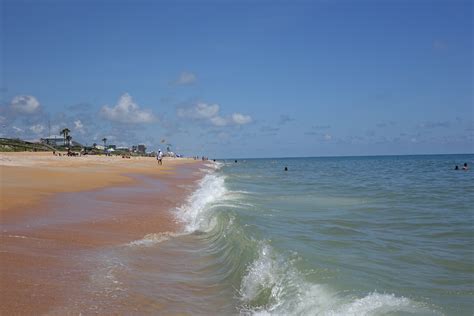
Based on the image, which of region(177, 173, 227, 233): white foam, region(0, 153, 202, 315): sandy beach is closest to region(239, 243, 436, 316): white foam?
region(0, 153, 202, 315): sandy beach

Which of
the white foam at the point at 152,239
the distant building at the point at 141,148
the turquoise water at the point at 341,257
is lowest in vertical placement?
the white foam at the point at 152,239

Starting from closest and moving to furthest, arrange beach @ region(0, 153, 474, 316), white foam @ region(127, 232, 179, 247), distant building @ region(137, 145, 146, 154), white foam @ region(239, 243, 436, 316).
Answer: white foam @ region(239, 243, 436, 316) < beach @ region(0, 153, 474, 316) < white foam @ region(127, 232, 179, 247) < distant building @ region(137, 145, 146, 154)

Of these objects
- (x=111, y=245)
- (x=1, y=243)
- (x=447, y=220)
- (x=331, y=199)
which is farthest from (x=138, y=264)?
(x=331, y=199)

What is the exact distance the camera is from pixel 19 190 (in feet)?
53.7

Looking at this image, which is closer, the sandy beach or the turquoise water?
the sandy beach

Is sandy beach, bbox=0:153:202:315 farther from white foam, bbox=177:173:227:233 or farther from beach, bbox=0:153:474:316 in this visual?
white foam, bbox=177:173:227:233

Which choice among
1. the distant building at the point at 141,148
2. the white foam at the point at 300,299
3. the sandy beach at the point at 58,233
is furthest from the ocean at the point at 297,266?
the distant building at the point at 141,148

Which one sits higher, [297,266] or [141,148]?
[141,148]

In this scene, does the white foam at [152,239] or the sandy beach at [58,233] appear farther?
the white foam at [152,239]

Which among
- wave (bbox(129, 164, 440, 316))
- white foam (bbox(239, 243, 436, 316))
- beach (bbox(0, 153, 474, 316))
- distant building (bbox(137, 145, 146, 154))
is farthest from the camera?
distant building (bbox(137, 145, 146, 154))

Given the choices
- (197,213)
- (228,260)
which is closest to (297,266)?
(228,260)

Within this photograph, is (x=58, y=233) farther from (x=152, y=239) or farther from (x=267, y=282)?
(x=267, y=282)

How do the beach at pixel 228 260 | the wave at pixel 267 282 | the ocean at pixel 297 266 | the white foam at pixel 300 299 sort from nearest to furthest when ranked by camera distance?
1. the white foam at pixel 300 299
2. the wave at pixel 267 282
3. the beach at pixel 228 260
4. the ocean at pixel 297 266

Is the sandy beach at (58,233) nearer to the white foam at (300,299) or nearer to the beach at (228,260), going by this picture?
the beach at (228,260)
